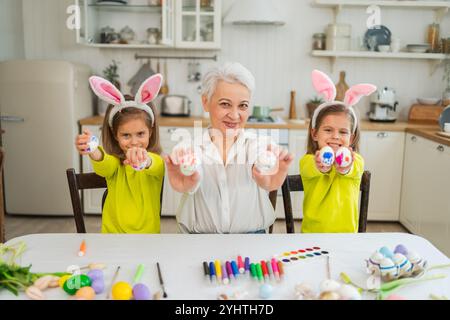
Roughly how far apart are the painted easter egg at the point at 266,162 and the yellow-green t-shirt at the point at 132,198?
0.37 meters

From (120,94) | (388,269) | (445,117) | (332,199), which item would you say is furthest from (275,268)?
(445,117)

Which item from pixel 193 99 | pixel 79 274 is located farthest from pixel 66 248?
pixel 193 99

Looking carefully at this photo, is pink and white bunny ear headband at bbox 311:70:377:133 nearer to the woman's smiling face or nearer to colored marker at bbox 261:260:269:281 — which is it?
the woman's smiling face

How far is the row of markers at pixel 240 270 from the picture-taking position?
1.02m

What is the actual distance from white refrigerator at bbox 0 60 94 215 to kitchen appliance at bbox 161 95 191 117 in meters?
0.59

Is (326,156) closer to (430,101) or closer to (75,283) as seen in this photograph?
(75,283)

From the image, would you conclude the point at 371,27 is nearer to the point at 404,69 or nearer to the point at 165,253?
the point at 404,69

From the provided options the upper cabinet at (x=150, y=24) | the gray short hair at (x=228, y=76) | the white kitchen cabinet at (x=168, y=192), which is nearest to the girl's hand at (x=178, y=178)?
the gray short hair at (x=228, y=76)

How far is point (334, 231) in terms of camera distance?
1.46 m

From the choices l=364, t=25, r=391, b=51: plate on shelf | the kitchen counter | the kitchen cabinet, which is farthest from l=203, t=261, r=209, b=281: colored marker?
l=364, t=25, r=391, b=51: plate on shelf

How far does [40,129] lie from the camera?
129 inches

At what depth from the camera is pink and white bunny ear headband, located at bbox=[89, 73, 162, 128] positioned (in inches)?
52.7

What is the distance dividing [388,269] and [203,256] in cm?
43

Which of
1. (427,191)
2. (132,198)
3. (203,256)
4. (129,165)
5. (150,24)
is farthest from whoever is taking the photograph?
(150,24)
